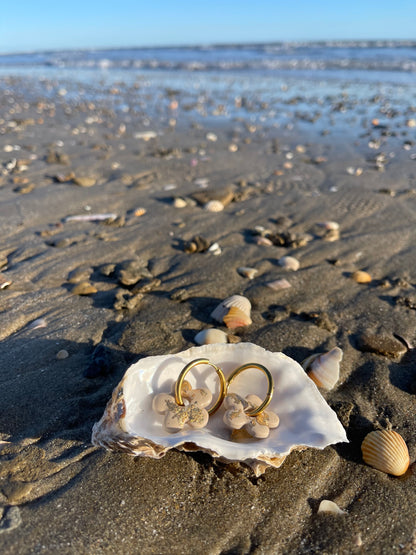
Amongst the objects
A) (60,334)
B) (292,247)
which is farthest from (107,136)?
(60,334)

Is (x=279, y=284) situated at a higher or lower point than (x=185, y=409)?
lower

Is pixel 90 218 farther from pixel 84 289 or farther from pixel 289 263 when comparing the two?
pixel 289 263

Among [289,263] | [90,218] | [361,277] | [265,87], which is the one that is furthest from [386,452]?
[265,87]

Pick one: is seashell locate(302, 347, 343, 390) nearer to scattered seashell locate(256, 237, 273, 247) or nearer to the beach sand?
the beach sand

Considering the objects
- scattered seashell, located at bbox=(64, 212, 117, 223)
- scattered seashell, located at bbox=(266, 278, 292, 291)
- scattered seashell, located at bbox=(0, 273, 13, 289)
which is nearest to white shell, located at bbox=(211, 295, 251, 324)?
scattered seashell, located at bbox=(266, 278, 292, 291)

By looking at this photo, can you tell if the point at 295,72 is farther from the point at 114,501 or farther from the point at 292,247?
the point at 114,501

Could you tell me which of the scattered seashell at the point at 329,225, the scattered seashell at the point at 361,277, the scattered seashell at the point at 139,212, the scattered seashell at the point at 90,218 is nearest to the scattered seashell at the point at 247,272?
the scattered seashell at the point at 361,277
